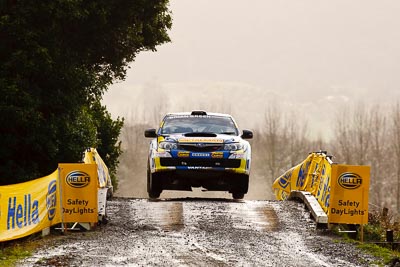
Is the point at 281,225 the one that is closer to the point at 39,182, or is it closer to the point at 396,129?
the point at 39,182

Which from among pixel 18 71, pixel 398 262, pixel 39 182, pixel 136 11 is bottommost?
pixel 398 262

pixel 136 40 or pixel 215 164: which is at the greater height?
pixel 136 40

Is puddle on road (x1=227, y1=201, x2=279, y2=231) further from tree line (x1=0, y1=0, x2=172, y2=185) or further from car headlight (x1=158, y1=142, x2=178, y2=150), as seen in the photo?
tree line (x1=0, y1=0, x2=172, y2=185)

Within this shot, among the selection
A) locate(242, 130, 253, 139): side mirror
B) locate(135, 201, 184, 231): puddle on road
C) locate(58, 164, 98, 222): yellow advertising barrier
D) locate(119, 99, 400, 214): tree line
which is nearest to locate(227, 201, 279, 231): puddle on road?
locate(135, 201, 184, 231): puddle on road

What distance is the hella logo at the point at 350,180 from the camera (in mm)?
13680

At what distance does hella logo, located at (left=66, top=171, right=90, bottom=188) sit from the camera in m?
13.5

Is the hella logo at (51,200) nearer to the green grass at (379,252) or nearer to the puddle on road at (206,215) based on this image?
the puddle on road at (206,215)

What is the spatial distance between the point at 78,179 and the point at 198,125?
5.18m

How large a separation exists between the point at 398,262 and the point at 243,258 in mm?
2213

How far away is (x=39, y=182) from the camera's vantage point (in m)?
13.3

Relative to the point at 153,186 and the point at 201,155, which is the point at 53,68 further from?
the point at 201,155

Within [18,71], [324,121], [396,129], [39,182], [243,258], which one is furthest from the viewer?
[324,121]

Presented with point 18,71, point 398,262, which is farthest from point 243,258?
point 18,71

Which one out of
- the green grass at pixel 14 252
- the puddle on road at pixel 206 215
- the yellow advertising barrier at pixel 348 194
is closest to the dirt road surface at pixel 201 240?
the puddle on road at pixel 206 215
